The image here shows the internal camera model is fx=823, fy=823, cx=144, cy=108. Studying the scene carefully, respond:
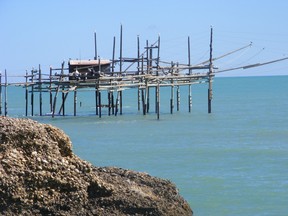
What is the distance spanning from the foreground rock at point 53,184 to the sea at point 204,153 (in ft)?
14.8

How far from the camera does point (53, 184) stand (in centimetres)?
1103

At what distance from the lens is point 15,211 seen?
10.8m

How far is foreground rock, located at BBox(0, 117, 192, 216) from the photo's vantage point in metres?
10.8

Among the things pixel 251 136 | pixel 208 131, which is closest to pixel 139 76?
pixel 208 131

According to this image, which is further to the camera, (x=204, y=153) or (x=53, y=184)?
(x=204, y=153)

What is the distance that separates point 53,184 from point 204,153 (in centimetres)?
1716

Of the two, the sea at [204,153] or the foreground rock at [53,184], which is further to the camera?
the sea at [204,153]

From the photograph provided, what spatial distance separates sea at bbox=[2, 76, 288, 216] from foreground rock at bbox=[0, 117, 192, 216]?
4.52 meters

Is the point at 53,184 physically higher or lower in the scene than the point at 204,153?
higher

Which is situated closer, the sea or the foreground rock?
the foreground rock

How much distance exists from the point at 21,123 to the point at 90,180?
4.21 feet

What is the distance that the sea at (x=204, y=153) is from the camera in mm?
17719

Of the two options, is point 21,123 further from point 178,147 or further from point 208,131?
point 208,131

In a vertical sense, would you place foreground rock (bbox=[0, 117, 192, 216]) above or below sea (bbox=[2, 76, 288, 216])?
above
